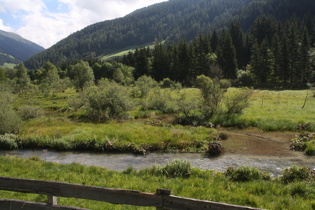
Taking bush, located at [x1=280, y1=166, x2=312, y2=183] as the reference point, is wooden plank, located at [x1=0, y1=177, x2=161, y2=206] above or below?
above

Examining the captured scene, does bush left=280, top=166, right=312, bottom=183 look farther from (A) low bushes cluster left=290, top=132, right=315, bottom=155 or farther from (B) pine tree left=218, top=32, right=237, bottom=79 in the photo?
(B) pine tree left=218, top=32, right=237, bottom=79

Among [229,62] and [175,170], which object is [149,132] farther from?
[229,62]

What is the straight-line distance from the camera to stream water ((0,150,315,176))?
15384mm

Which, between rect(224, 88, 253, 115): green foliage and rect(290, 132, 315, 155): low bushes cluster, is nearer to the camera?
rect(290, 132, 315, 155): low bushes cluster

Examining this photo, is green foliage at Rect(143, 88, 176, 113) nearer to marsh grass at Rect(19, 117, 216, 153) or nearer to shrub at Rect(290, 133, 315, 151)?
marsh grass at Rect(19, 117, 216, 153)

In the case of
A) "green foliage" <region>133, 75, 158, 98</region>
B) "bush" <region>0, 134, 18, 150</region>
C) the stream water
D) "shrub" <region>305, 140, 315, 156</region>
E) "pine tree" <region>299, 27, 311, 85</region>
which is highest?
"pine tree" <region>299, 27, 311, 85</region>

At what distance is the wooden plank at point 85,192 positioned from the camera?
5.36 meters

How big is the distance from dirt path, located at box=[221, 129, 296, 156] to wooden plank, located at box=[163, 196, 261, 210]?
47.0 ft

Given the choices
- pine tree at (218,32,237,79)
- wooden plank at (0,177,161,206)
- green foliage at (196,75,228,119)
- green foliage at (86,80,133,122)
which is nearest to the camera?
wooden plank at (0,177,161,206)

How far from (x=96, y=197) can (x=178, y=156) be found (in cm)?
1302

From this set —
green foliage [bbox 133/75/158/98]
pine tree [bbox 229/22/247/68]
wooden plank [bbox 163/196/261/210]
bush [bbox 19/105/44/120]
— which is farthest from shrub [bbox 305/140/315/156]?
pine tree [bbox 229/22/247/68]

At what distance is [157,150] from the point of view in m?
19.9

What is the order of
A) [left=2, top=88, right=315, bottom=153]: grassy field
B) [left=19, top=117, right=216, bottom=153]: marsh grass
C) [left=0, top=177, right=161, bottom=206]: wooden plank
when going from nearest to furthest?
[left=0, top=177, right=161, bottom=206]: wooden plank, [left=19, top=117, right=216, bottom=153]: marsh grass, [left=2, top=88, right=315, bottom=153]: grassy field

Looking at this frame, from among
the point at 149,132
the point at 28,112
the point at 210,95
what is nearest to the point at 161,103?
the point at 210,95
